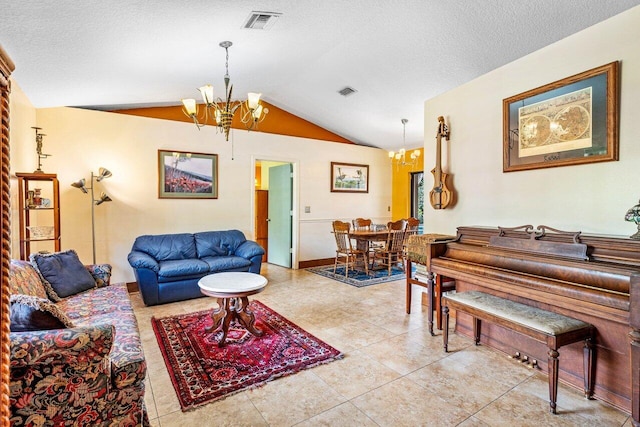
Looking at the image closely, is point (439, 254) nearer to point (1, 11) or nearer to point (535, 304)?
point (535, 304)

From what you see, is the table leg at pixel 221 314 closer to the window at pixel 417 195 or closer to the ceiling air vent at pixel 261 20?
the ceiling air vent at pixel 261 20

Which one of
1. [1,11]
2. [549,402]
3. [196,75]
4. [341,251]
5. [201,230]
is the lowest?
[549,402]

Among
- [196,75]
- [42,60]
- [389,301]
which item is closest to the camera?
[42,60]

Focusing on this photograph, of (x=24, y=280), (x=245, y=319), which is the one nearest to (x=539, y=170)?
(x=245, y=319)

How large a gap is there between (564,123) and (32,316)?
365cm

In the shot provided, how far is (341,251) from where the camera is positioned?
5.65 m

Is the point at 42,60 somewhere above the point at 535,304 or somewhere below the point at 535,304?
above

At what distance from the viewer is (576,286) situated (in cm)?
197

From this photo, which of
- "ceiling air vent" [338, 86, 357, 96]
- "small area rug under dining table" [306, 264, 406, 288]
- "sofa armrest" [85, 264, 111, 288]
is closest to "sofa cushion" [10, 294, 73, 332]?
"sofa armrest" [85, 264, 111, 288]

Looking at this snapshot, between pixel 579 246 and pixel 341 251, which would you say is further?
pixel 341 251

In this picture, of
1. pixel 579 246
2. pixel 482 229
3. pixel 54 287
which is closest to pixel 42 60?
pixel 54 287

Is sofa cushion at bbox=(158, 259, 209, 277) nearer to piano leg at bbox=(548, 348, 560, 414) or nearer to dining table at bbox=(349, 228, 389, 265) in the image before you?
dining table at bbox=(349, 228, 389, 265)

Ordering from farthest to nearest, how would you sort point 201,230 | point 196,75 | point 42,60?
1. point 201,230
2. point 196,75
3. point 42,60

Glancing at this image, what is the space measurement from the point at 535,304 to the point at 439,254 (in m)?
0.84
